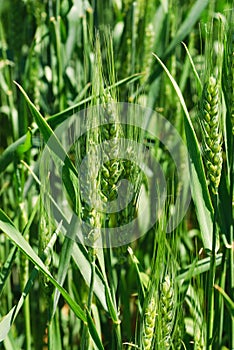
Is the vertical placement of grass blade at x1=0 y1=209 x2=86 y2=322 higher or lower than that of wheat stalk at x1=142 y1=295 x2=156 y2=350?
higher

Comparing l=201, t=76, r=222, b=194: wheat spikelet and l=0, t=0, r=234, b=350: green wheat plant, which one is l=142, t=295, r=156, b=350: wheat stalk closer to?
l=0, t=0, r=234, b=350: green wheat plant

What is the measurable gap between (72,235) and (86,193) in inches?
2.5

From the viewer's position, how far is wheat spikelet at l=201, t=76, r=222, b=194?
653mm

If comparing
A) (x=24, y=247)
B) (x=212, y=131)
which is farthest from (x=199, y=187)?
(x=24, y=247)

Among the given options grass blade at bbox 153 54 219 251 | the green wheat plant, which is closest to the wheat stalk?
the green wheat plant

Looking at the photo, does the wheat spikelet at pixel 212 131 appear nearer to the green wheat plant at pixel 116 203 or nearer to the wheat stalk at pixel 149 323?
the green wheat plant at pixel 116 203

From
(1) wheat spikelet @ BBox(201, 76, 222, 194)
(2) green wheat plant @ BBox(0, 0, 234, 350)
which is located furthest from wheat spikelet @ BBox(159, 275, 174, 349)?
(1) wheat spikelet @ BBox(201, 76, 222, 194)

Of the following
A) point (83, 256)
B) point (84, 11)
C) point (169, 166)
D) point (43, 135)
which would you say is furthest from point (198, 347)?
point (84, 11)

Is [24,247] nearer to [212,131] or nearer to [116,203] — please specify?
[116,203]

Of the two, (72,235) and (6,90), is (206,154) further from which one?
(6,90)

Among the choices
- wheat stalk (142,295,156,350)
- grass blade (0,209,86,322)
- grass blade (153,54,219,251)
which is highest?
grass blade (153,54,219,251)

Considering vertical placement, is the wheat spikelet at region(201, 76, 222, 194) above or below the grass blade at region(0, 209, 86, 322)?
above

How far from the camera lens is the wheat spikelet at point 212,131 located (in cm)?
65

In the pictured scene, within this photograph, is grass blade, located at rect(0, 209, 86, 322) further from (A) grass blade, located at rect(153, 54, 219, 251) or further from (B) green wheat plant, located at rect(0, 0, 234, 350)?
(A) grass blade, located at rect(153, 54, 219, 251)
